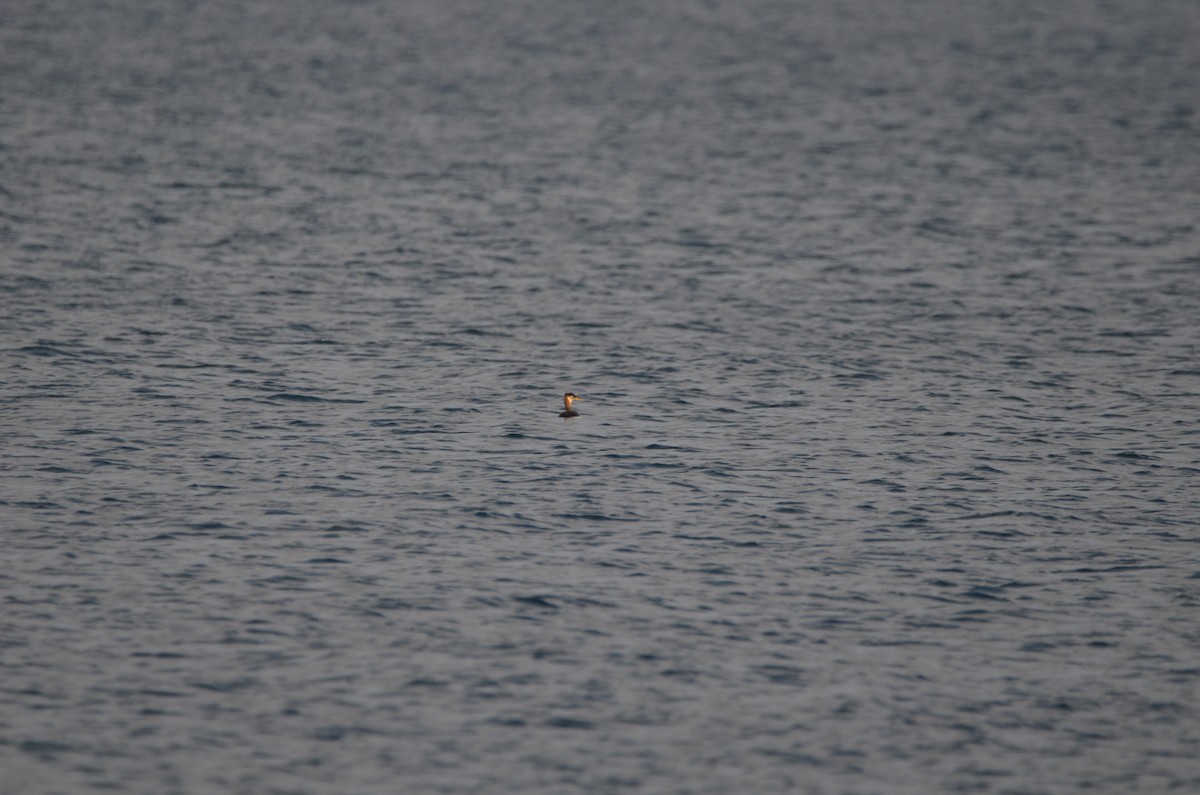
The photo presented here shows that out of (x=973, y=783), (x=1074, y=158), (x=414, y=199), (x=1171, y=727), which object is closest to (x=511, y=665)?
(x=973, y=783)

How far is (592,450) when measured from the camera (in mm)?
43750

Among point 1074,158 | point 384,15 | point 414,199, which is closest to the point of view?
point 414,199

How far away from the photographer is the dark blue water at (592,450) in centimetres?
2900

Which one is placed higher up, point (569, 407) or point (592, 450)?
point (569, 407)

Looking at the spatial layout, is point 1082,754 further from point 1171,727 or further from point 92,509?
point 92,509

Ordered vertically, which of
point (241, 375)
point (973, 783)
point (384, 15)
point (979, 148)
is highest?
point (384, 15)

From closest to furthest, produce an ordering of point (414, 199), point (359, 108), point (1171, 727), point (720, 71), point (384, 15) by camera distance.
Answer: point (1171, 727), point (414, 199), point (359, 108), point (720, 71), point (384, 15)

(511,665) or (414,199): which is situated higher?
(414,199)

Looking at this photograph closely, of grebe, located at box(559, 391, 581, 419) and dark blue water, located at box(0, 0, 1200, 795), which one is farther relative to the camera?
grebe, located at box(559, 391, 581, 419)

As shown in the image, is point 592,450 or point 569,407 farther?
point 569,407

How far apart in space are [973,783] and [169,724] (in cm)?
1544

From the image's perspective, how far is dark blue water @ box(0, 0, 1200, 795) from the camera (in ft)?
95.1

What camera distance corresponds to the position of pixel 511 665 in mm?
31234

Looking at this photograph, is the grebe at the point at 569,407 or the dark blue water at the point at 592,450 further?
the grebe at the point at 569,407
